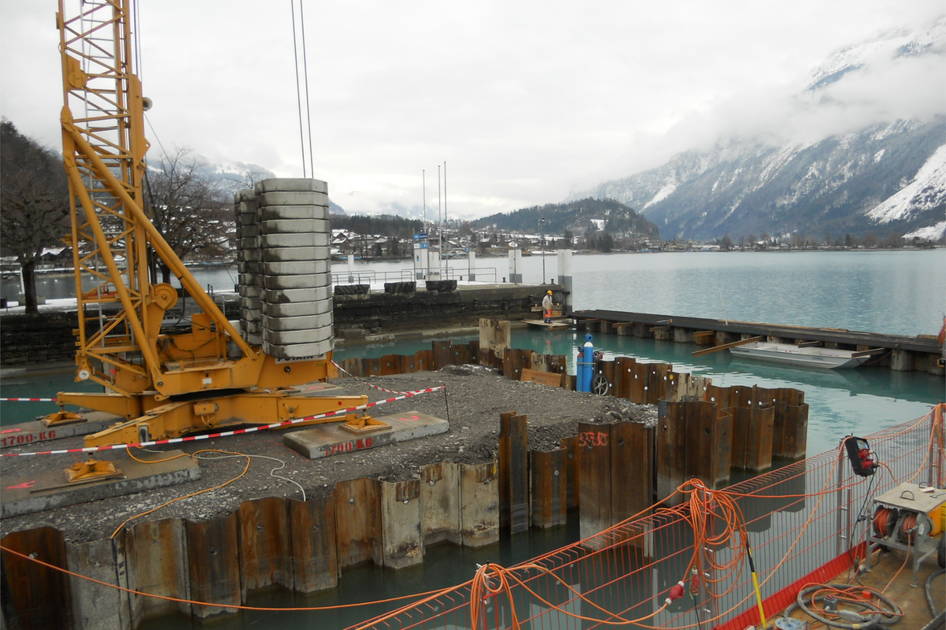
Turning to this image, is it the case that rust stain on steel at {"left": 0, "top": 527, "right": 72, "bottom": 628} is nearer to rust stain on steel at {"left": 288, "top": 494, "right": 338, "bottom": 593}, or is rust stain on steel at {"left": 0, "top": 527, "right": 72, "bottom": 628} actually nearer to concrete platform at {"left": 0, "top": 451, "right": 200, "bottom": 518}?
concrete platform at {"left": 0, "top": 451, "right": 200, "bottom": 518}

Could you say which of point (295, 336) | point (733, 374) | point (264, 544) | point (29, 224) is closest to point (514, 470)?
point (264, 544)

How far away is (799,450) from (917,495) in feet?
24.8

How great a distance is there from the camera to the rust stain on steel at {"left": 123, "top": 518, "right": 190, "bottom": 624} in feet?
26.1

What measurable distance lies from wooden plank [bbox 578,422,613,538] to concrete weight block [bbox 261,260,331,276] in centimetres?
497

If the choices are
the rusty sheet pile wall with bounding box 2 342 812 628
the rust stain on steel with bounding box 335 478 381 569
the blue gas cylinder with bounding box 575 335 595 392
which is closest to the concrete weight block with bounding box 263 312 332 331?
the rusty sheet pile wall with bounding box 2 342 812 628

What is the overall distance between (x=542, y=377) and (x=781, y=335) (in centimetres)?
1699

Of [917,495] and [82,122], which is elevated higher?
[82,122]

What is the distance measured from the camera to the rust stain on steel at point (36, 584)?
7.46 meters

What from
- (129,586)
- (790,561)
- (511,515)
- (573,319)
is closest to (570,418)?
(511,515)

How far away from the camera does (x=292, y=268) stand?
10.6 meters

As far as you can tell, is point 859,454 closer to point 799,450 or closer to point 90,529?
point 799,450

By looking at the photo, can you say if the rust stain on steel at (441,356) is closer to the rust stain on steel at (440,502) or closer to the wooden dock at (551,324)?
the rust stain on steel at (440,502)

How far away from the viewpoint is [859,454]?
6.77 meters

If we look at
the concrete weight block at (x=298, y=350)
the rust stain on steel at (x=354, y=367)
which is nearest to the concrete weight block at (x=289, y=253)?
the concrete weight block at (x=298, y=350)
